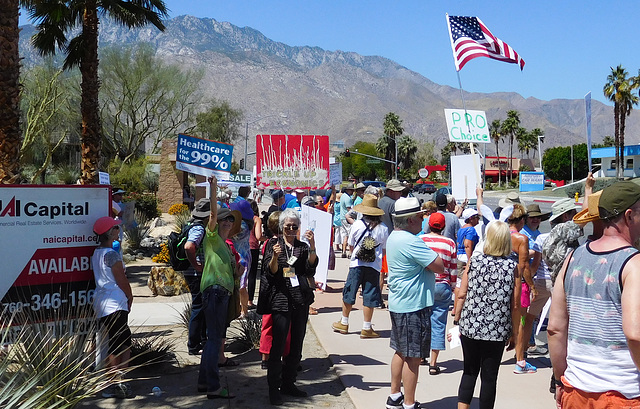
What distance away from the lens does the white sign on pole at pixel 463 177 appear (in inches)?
425

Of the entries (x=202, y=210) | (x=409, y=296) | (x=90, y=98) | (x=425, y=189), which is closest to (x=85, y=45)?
(x=90, y=98)

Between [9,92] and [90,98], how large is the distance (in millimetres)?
5028

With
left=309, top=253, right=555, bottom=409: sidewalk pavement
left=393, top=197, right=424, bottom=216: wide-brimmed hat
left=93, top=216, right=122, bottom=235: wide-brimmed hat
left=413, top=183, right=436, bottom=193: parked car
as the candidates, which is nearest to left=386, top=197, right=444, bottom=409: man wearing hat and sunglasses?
left=393, top=197, right=424, bottom=216: wide-brimmed hat

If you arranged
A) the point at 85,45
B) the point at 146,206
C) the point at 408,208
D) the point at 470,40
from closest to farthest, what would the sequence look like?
the point at 408,208 → the point at 470,40 → the point at 85,45 → the point at 146,206

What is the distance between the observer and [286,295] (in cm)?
570

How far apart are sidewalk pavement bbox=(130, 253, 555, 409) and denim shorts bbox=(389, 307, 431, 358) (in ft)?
2.58

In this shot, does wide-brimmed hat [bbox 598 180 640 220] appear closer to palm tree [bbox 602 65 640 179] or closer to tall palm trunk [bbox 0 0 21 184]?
tall palm trunk [bbox 0 0 21 184]

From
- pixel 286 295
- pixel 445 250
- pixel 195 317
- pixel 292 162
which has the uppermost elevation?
pixel 292 162

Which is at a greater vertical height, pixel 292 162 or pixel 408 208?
pixel 292 162

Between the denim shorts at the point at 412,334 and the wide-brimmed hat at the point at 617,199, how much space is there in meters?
2.39

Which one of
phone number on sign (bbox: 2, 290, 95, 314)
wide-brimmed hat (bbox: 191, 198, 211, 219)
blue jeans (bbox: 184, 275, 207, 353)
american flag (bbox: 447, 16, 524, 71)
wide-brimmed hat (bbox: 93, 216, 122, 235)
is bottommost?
blue jeans (bbox: 184, 275, 207, 353)

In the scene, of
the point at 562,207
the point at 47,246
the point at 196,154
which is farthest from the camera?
the point at 196,154

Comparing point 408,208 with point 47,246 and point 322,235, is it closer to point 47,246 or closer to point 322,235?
point 322,235

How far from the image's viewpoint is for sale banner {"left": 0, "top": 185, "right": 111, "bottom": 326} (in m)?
5.85
